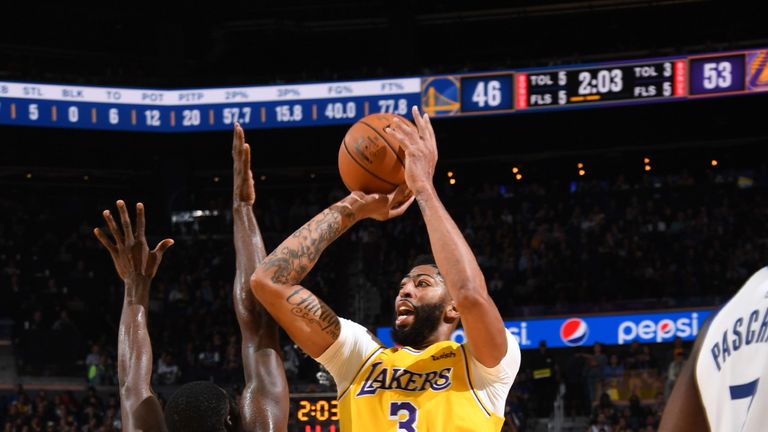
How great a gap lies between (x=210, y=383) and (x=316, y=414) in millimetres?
6323

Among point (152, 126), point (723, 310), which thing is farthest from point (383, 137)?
point (152, 126)

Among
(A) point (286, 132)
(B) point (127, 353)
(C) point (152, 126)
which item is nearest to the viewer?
(B) point (127, 353)

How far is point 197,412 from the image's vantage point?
2.65 metres

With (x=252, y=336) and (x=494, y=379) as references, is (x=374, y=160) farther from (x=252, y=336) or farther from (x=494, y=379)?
(x=494, y=379)

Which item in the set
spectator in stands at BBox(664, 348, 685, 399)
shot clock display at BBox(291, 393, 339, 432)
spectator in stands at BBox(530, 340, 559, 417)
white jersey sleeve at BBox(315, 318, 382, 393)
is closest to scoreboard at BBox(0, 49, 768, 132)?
spectator in stands at BBox(530, 340, 559, 417)

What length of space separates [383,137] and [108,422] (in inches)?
455

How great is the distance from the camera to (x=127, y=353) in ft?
11.4

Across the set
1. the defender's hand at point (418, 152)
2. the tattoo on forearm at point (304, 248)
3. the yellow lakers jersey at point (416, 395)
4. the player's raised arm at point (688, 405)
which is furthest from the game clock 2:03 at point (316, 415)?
the player's raised arm at point (688, 405)

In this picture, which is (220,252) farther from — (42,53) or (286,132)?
(42,53)

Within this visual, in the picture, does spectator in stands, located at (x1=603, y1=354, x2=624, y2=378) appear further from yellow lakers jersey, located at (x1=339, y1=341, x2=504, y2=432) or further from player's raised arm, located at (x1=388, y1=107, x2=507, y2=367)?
player's raised arm, located at (x1=388, y1=107, x2=507, y2=367)

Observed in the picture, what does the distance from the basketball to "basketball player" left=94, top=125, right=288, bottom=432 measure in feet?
1.20

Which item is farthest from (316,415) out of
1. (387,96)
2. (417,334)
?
(387,96)

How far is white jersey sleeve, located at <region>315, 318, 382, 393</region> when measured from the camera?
319 centimetres

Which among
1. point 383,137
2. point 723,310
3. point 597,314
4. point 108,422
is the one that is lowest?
point 108,422
